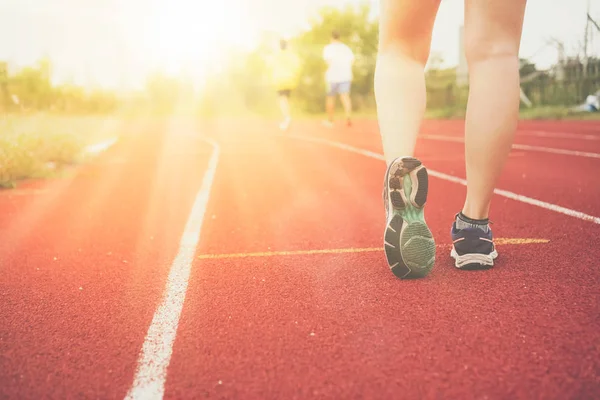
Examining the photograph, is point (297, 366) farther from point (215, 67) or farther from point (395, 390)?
point (215, 67)

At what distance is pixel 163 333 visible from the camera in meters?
1.90

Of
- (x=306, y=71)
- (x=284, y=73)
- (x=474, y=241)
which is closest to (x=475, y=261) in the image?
(x=474, y=241)

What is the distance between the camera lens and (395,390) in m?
1.45

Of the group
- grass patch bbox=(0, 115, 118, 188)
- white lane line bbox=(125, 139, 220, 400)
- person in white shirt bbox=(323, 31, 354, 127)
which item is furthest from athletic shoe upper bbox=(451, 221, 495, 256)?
person in white shirt bbox=(323, 31, 354, 127)

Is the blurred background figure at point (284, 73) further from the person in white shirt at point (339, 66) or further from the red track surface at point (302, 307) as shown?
the red track surface at point (302, 307)

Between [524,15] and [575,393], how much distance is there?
4.89 feet

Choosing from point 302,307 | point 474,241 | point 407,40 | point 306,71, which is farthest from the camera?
point 306,71

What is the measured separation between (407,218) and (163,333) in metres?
1.02

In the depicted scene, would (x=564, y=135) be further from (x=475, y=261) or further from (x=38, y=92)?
(x=38, y=92)

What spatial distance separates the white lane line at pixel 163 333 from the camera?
1.54 m

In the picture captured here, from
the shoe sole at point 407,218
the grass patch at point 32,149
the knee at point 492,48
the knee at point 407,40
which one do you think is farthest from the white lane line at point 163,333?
the grass patch at point 32,149

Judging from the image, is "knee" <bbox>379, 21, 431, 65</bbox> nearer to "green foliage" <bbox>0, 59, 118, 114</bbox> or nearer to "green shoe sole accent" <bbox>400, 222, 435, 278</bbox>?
"green shoe sole accent" <bbox>400, 222, 435, 278</bbox>

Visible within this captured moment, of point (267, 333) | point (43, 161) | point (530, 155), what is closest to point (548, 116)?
point (530, 155)

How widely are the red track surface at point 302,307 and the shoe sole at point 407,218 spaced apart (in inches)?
4.9
